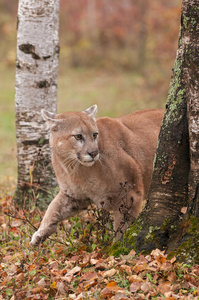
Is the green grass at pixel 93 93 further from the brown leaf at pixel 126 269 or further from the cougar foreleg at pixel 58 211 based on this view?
the brown leaf at pixel 126 269

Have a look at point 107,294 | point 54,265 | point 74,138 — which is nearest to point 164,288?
point 107,294

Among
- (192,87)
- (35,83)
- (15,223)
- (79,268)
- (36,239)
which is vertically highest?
(192,87)

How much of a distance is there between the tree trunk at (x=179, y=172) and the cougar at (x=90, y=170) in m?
0.50

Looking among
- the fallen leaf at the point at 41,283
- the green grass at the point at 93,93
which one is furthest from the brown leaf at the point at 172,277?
the green grass at the point at 93,93

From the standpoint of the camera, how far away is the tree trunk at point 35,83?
20.4 ft

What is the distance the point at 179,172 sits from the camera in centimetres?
424

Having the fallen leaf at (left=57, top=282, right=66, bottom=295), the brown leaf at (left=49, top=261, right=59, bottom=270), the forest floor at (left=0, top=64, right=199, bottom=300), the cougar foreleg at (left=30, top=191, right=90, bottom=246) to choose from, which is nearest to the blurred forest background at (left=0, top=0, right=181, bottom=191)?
the forest floor at (left=0, top=64, right=199, bottom=300)

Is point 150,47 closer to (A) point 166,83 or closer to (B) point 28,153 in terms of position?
(A) point 166,83

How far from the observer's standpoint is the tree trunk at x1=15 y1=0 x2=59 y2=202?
20.4ft

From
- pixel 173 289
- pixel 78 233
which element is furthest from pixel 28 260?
pixel 173 289

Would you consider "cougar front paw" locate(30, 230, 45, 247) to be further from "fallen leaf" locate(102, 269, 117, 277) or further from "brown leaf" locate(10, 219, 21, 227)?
"fallen leaf" locate(102, 269, 117, 277)

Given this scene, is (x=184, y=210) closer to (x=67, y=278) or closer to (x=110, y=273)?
(x=110, y=273)

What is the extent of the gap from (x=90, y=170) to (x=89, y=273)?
131 centimetres

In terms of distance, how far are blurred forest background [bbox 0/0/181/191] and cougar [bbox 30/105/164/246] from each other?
20.8ft
